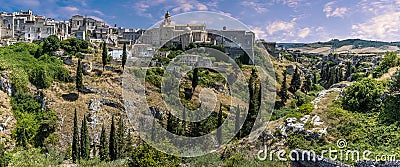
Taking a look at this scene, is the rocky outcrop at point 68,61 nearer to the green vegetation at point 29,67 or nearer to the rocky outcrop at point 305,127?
the green vegetation at point 29,67

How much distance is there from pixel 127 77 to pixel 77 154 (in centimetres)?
1144

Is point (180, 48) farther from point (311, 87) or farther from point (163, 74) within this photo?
point (311, 87)

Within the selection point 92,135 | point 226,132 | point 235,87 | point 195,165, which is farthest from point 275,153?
point 235,87

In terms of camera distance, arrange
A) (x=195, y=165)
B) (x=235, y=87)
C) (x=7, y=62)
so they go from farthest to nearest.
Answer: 1. (x=235, y=87)
2. (x=7, y=62)
3. (x=195, y=165)

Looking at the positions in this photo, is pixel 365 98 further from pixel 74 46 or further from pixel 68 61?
pixel 74 46

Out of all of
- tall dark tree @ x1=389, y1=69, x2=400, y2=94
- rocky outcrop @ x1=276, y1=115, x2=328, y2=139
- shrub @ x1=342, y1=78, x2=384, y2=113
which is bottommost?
rocky outcrop @ x1=276, y1=115, x2=328, y2=139

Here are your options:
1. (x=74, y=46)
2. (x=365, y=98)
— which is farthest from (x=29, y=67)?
(x=365, y=98)

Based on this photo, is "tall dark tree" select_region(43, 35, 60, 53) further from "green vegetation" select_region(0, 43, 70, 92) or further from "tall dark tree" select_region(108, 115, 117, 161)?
"tall dark tree" select_region(108, 115, 117, 161)

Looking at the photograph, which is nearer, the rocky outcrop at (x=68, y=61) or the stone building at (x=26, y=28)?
the rocky outcrop at (x=68, y=61)

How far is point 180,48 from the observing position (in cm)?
4884

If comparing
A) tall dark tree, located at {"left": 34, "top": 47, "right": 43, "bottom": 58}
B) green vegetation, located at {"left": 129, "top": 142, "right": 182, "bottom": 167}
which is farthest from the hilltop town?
tall dark tree, located at {"left": 34, "top": 47, "right": 43, "bottom": 58}

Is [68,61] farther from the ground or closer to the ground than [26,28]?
closer to the ground

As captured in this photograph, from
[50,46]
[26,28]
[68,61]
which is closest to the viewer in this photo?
[68,61]

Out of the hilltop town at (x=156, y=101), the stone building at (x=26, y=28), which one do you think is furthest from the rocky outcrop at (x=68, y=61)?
the stone building at (x=26, y=28)
